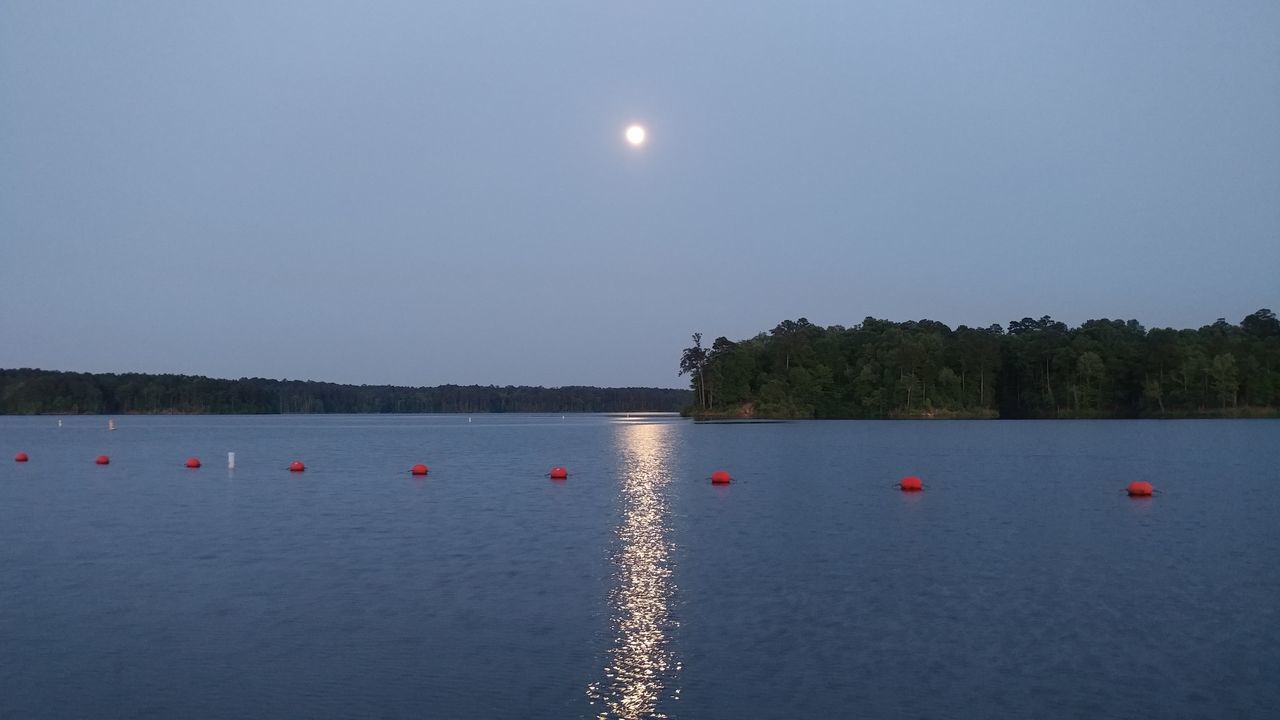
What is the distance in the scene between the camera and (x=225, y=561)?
2109cm

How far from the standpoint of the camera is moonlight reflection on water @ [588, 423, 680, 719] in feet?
36.1

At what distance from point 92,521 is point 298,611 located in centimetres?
1676

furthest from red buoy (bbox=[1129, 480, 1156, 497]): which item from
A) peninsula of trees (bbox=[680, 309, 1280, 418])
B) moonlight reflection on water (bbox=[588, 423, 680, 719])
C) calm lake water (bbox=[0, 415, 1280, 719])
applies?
peninsula of trees (bbox=[680, 309, 1280, 418])

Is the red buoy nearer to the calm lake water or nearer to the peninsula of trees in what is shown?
the calm lake water

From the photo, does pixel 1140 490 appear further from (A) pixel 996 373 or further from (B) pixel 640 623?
(A) pixel 996 373

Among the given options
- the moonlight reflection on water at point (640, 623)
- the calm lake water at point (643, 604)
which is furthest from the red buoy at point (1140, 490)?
the moonlight reflection on water at point (640, 623)

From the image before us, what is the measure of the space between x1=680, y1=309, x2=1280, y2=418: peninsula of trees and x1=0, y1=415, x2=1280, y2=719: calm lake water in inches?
5043

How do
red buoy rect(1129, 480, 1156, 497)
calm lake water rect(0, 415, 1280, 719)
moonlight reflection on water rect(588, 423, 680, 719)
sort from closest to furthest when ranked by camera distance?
moonlight reflection on water rect(588, 423, 680, 719) < calm lake water rect(0, 415, 1280, 719) < red buoy rect(1129, 480, 1156, 497)

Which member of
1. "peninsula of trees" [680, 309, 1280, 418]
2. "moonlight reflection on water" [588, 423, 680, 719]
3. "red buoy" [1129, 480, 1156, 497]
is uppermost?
"peninsula of trees" [680, 309, 1280, 418]

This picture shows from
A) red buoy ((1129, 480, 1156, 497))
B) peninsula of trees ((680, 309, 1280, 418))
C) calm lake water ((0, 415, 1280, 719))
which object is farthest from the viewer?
peninsula of trees ((680, 309, 1280, 418))

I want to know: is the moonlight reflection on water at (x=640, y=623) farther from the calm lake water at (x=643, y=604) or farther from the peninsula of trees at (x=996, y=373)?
the peninsula of trees at (x=996, y=373)

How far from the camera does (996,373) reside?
16725 centimetres

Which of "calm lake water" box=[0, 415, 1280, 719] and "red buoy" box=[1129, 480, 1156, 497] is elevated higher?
"red buoy" box=[1129, 480, 1156, 497]

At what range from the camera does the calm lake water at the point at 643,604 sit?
11.2m
